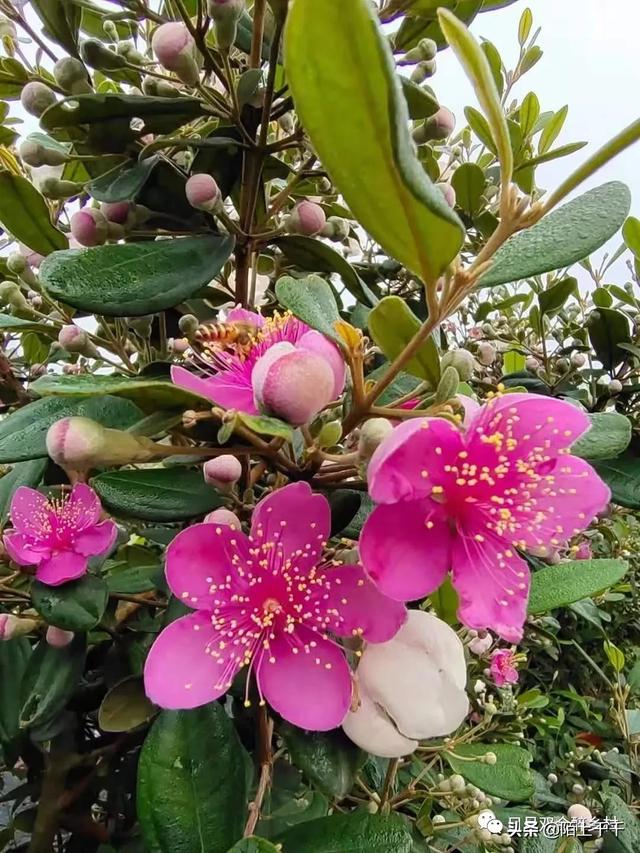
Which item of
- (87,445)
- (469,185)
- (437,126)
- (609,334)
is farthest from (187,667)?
(609,334)

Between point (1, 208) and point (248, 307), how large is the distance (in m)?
0.26

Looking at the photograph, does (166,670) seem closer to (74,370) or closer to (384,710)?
(384,710)

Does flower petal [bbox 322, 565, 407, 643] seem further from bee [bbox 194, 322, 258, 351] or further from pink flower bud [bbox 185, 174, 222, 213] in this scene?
pink flower bud [bbox 185, 174, 222, 213]

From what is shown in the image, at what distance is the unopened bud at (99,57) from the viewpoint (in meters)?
0.67

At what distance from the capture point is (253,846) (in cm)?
47

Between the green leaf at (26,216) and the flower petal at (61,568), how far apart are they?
0.32 meters

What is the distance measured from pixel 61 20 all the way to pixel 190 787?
0.75 metres

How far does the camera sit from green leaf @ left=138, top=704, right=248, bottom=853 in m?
0.53

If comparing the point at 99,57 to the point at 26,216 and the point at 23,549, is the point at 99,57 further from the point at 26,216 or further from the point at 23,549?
the point at 23,549

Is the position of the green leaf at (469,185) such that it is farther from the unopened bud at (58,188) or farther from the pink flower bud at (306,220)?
the unopened bud at (58,188)

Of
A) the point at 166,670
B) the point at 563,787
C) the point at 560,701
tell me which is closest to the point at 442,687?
the point at 166,670

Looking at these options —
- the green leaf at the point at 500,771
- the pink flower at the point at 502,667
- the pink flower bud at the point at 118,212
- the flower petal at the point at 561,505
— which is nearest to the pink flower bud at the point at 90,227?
the pink flower bud at the point at 118,212

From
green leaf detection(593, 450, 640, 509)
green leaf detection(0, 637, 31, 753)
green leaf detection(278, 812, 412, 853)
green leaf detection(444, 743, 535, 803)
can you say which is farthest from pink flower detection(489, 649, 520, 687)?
green leaf detection(0, 637, 31, 753)

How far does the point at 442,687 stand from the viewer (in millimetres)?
489
